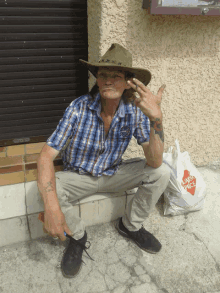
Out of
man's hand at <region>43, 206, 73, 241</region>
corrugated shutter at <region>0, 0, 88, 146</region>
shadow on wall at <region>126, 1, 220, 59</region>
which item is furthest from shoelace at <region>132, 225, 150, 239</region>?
shadow on wall at <region>126, 1, 220, 59</region>

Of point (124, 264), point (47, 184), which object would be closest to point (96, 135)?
point (47, 184)

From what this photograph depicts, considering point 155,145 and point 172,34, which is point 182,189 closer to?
point 155,145

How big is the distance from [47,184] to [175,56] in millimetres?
1897

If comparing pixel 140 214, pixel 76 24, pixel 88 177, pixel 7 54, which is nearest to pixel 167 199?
pixel 140 214

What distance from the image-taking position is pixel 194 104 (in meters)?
2.99

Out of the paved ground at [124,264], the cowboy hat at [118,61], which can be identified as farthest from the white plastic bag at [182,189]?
the cowboy hat at [118,61]

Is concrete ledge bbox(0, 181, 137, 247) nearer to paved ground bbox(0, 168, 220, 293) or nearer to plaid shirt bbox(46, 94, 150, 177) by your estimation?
paved ground bbox(0, 168, 220, 293)

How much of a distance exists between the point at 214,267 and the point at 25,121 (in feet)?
8.16

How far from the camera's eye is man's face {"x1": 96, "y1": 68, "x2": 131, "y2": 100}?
1.94 m

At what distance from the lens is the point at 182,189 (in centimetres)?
256

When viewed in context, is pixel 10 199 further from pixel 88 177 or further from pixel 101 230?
pixel 101 230

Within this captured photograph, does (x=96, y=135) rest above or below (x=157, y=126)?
below

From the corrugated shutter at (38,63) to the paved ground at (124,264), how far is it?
1.41 meters

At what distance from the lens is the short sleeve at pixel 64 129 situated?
194 cm
